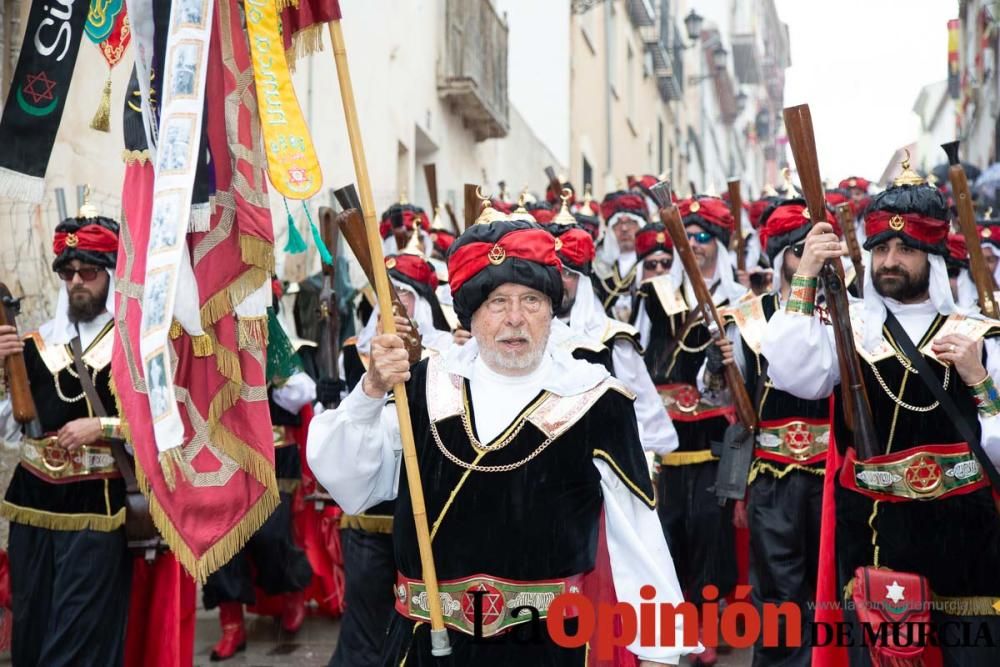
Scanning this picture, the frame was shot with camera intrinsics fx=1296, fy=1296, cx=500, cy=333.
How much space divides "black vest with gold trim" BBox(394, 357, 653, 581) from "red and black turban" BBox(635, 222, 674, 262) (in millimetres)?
5278

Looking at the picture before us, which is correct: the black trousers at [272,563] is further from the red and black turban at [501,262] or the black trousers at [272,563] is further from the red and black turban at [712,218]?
the red and black turban at [501,262]

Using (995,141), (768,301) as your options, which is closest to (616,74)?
(995,141)

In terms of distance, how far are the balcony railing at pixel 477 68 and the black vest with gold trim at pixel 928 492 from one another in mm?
10982

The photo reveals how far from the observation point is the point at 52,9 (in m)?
4.37

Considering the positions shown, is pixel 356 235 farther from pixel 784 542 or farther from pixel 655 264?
pixel 655 264

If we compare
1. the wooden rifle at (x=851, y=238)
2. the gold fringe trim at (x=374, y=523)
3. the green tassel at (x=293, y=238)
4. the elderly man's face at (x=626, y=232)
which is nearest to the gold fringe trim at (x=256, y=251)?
the green tassel at (x=293, y=238)

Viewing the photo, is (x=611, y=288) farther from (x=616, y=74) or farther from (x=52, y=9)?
(x=616, y=74)

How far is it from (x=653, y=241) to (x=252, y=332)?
5.17m

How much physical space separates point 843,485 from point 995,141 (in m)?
15.2

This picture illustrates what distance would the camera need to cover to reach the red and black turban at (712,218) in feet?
29.1

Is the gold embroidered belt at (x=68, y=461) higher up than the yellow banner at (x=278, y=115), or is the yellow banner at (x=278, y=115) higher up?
the yellow banner at (x=278, y=115)

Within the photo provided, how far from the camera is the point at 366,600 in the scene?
621 cm

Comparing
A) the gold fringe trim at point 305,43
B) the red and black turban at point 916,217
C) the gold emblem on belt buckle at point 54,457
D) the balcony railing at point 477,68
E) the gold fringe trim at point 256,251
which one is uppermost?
the balcony railing at point 477,68

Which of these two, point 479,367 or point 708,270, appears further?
point 708,270
